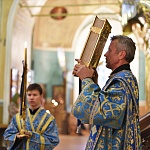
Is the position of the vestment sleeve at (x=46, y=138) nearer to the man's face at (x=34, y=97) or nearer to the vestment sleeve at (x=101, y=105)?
the man's face at (x=34, y=97)

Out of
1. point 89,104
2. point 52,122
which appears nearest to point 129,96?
point 89,104

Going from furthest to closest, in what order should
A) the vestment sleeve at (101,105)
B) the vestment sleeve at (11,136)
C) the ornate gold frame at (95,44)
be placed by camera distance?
the vestment sleeve at (11,136) → the ornate gold frame at (95,44) → the vestment sleeve at (101,105)

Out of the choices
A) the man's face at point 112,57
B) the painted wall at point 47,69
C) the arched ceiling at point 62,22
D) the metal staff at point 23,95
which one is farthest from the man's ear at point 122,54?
the painted wall at point 47,69

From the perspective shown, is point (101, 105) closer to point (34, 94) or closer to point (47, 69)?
point (34, 94)

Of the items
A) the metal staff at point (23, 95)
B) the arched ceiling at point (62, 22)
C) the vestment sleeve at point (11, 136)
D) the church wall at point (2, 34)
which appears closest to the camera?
the metal staff at point (23, 95)

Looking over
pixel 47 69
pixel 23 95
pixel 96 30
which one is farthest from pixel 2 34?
pixel 96 30

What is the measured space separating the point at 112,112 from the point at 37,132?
5.98ft

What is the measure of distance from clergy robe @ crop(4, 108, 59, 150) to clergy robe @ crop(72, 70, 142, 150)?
143 centimetres

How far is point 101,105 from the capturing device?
3023 mm

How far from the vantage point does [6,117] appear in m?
12.2

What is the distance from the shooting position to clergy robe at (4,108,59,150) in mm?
4496

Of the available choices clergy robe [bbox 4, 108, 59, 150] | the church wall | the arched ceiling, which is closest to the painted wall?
the arched ceiling

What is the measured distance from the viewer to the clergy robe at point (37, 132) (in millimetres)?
4496

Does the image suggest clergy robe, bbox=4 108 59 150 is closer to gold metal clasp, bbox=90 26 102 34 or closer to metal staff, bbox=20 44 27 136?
metal staff, bbox=20 44 27 136
